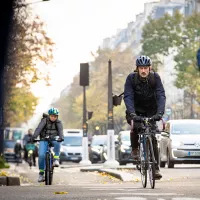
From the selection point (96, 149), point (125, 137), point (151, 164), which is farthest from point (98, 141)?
point (151, 164)

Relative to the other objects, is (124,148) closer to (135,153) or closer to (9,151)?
(135,153)

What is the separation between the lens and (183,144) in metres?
32.7

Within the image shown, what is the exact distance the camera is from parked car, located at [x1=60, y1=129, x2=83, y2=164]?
59.6 m

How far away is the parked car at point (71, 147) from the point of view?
59625 millimetres

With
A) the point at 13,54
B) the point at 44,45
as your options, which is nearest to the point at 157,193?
the point at 13,54

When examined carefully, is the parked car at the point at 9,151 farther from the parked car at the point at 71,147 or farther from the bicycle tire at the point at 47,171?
the bicycle tire at the point at 47,171

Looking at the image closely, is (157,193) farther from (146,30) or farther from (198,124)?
(146,30)

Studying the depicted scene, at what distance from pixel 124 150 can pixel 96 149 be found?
14.9 meters

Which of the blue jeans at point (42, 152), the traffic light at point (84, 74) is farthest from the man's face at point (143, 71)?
the traffic light at point (84, 74)

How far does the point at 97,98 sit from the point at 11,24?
6046 cm

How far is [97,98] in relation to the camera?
106750mm

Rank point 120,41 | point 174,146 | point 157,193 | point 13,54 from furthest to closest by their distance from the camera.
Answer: point 120,41 < point 13,54 < point 174,146 < point 157,193

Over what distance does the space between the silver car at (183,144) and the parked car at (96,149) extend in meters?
22.7

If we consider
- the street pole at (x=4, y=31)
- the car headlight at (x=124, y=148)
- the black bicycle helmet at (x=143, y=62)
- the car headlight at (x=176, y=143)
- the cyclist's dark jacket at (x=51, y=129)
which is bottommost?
the car headlight at (x=124, y=148)
